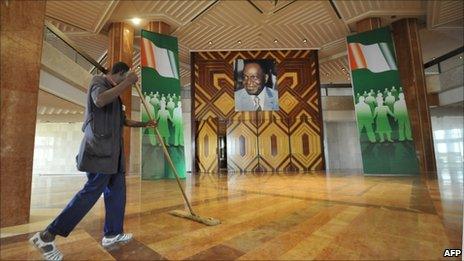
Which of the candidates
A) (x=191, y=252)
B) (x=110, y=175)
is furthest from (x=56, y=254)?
(x=191, y=252)

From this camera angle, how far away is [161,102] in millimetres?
7227

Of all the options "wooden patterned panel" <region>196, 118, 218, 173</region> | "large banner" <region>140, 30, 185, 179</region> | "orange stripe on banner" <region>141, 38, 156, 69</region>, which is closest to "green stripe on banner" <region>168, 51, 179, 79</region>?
"large banner" <region>140, 30, 185, 179</region>

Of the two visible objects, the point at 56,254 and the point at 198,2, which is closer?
the point at 56,254

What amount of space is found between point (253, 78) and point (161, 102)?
13.9 feet

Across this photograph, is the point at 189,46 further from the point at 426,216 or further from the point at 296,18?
the point at 426,216

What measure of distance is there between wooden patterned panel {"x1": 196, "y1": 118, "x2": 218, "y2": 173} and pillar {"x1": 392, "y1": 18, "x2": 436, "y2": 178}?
6383 millimetres

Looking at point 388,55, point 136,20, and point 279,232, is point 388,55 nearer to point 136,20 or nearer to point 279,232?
point 136,20

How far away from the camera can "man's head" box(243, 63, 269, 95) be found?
10.1 metres

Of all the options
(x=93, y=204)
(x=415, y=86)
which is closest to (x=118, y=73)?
(x=93, y=204)

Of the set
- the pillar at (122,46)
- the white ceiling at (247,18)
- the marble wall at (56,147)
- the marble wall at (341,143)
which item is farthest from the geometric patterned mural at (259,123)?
the marble wall at (56,147)

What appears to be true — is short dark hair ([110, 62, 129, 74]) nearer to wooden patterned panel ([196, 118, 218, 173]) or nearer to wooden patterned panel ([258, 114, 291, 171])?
wooden patterned panel ([196, 118, 218, 173])

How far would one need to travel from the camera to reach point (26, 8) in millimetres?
2342

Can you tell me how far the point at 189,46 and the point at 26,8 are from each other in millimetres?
7811

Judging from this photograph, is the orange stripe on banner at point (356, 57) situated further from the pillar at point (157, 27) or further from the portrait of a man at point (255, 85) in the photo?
the pillar at point (157, 27)
